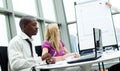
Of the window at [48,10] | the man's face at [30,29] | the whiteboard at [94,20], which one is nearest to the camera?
the man's face at [30,29]

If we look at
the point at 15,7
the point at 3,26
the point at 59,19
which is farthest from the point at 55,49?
the point at 59,19

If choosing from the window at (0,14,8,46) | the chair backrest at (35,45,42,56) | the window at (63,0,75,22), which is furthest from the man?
the window at (63,0,75,22)

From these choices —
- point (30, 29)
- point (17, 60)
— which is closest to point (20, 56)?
point (17, 60)

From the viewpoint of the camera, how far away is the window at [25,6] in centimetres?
439

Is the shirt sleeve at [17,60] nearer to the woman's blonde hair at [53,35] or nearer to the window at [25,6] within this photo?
the woman's blonde hair at [53,35]

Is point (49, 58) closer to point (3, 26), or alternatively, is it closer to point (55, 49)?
point (55, 49)

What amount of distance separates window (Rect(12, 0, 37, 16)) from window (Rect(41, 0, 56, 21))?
50 centimetres

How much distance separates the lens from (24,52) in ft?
7.56

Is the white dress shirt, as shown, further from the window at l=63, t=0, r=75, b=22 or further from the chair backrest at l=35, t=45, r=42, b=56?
the window at l=63, t=0, r=75, b=22

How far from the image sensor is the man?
2.12 meters

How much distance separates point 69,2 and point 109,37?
3.67 m

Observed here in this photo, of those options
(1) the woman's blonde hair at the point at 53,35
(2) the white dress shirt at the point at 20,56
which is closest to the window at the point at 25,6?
(1) the woman's blonde hair at the point at 53,35

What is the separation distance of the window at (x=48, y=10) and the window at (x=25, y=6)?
50 centimetres

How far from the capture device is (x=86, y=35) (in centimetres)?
296
